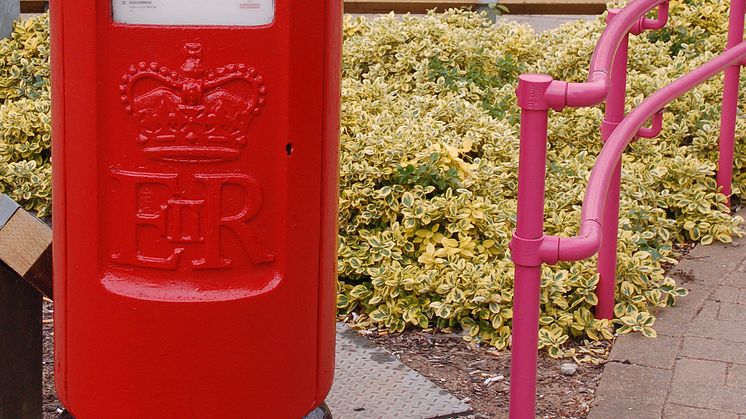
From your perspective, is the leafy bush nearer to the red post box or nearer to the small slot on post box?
the red post box

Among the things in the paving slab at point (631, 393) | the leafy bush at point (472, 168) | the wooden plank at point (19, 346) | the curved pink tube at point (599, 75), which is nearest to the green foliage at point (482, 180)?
the leafy bush at point (472, 168)

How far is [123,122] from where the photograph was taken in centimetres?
220

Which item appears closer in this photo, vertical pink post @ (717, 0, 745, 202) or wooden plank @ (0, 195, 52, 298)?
wooden plank @ (0, 195, 52, 298)

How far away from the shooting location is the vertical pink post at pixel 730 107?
4.68 metres

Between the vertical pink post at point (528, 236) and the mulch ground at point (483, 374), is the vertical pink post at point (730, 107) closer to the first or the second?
the mulch ground at point (483, 374)

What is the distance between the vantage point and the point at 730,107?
4742mm

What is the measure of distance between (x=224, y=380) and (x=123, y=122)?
56cm

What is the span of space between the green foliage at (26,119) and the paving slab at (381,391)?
69.8 inches

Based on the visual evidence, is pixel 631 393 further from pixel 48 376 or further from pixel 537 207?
pixel 48 376

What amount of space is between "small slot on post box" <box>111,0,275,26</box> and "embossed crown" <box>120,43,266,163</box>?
5 cm

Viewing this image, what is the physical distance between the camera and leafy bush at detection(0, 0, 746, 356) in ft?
12.6

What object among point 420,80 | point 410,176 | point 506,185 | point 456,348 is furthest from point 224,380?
point 420,80

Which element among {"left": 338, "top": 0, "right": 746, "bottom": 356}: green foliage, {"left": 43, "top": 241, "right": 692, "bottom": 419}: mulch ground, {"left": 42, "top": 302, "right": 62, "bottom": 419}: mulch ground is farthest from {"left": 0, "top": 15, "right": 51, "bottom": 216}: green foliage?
{"left": 338, "top": 0, "right": 746, "bottom": 356}: green foliage

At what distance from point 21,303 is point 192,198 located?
0.65 metres
